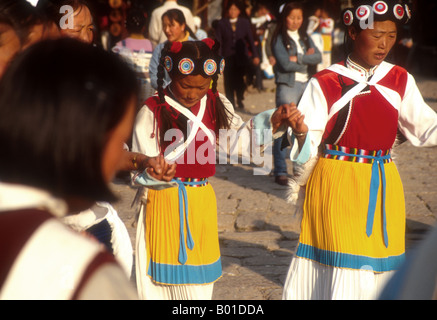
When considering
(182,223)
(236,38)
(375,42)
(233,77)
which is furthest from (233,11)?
(182,223)

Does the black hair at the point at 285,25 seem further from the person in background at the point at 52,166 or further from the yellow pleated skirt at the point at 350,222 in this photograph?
the person in background at the point at 52,166

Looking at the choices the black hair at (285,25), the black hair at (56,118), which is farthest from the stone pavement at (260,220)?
the black hair at (56,118)

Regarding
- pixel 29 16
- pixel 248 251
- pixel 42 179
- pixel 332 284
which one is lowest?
pixel 248 251

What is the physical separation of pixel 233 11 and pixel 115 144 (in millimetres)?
10814

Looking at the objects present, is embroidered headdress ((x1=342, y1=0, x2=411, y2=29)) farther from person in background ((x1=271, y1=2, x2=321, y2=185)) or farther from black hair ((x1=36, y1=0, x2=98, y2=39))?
person in background ((x1=271, y1=2, x2=321, y2=185))

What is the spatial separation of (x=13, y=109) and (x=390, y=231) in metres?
2.75

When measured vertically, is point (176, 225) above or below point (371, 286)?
above

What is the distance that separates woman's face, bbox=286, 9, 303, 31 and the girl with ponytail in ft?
13.2

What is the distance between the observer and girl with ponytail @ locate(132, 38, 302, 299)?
12.1 ft

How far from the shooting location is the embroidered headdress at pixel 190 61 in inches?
145

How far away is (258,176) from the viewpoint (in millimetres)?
8281

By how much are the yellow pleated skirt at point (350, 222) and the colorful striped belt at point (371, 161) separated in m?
0.02
